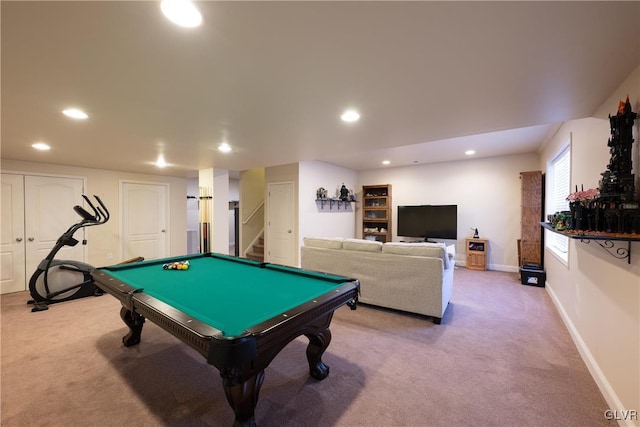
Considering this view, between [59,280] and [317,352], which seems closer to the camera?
[317,352]

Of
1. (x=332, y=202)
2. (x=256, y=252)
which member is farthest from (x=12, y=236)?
(x=332, y=202)

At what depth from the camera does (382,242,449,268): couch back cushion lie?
120 inches

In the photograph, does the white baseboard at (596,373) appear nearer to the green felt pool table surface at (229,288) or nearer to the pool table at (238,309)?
the pool table at (238,309)

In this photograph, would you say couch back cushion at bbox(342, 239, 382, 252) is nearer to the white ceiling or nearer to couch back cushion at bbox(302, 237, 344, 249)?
couch back cushion at bbox(302, 237, 344, 249)

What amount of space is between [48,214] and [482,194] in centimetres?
848

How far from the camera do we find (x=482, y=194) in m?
5.86

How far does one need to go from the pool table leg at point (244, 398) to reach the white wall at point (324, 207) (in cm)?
410

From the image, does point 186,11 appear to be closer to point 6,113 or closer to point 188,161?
point 6,113

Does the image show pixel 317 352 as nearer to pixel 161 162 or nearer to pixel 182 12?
pixel 182 12

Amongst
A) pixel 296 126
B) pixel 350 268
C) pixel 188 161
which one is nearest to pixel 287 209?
pixel 188 161

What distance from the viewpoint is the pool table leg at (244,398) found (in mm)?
1379

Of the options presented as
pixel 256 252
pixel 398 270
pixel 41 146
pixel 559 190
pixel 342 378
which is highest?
pixel 41 146

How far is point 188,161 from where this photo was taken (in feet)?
14.9

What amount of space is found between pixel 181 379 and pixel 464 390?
2.15 metres
